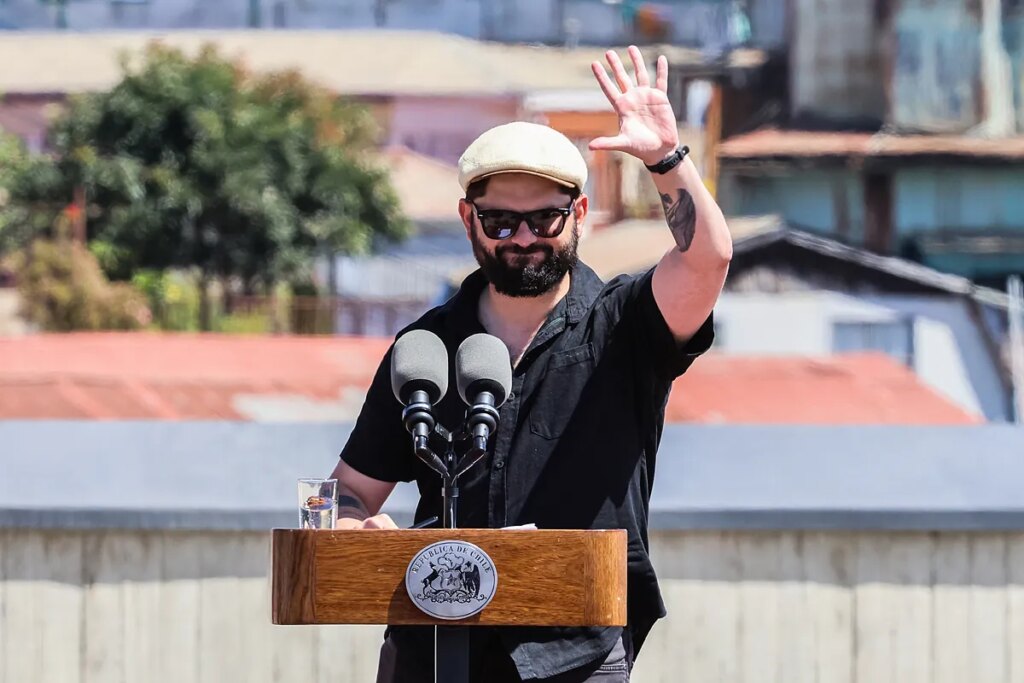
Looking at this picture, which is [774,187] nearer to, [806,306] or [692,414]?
[806,306]

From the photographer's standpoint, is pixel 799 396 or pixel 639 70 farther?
pixel 799 396

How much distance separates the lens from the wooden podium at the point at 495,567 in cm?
239

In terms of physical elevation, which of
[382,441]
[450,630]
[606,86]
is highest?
[606,86]

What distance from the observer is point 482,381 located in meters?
2.50

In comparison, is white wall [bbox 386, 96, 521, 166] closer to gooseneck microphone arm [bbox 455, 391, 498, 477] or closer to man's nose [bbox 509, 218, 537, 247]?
man's nose [bbox 509, 218, 537, 247]

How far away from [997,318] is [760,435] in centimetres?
2409

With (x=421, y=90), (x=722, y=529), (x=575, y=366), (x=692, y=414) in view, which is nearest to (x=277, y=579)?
(x=575, y=366)

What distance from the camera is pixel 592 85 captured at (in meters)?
29.9

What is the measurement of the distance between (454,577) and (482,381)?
0.93 ft

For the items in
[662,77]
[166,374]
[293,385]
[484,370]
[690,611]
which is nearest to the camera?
[484,370]

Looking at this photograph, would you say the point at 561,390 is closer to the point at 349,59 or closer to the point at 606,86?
the point at 606,86

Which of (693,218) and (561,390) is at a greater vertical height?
(693,218)

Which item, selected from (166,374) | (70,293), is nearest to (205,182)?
(70,293)

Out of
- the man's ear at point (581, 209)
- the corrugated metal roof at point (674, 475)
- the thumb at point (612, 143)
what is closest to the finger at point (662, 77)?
the thumb at point (612, 143)
